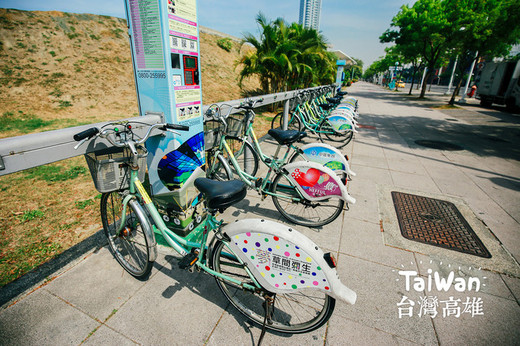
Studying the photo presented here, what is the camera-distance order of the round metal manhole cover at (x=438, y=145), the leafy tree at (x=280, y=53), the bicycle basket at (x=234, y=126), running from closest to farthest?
the bicycle basket at (x=234, y=126)
the round metal manhole cover at (x=438, y=145)
the leafy tree at (x=280, y=53)

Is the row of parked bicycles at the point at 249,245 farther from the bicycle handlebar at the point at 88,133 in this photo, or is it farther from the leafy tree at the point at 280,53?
the leafy tree at the point at 280,53

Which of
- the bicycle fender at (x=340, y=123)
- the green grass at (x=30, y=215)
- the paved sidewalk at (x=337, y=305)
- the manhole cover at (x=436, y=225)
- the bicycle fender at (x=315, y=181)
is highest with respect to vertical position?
the bicycle fender at (x=340, y=123)

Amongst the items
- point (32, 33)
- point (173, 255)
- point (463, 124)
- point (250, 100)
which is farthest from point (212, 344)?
point (32, 33)

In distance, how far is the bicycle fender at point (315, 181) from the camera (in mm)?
3027

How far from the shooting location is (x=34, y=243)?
304 centimetres

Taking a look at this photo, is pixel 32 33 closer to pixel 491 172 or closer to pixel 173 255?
pixel 173 255

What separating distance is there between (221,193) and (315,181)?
5.29 ft

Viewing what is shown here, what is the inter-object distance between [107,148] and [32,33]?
867 inches

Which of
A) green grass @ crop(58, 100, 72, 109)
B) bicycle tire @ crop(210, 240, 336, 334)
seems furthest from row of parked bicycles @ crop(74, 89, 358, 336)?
green grass @ crop(58, 100, 72, 109)

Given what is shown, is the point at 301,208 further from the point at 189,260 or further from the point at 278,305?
the point at 189,260

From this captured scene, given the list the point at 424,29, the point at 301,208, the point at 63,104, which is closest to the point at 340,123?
the point at 301,208

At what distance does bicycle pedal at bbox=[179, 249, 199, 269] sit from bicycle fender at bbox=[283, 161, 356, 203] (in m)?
1.53

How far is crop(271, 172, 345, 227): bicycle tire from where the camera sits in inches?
129

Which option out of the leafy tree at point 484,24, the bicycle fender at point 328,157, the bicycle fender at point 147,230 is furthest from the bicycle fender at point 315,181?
the leafy tree at point 484,24
